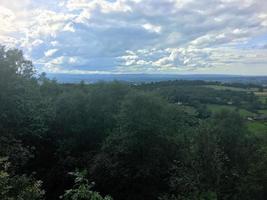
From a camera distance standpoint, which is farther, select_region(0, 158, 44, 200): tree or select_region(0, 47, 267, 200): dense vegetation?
select_region(0, 47, 267, 200): dense vegetation

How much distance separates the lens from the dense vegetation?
27125 millimetres

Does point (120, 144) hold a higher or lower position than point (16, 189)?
lower

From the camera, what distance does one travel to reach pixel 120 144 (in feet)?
130

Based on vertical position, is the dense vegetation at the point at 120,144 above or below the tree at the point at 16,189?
below

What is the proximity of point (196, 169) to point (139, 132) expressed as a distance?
1309 cm

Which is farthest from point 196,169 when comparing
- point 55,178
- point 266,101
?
point 266,101

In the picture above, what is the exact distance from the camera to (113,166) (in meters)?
38.5

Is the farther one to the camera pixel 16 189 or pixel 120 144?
pixel 120 144

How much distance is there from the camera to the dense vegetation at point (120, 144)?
27125 millimetres

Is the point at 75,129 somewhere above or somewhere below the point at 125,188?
above

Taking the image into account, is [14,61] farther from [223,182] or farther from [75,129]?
[223,182]

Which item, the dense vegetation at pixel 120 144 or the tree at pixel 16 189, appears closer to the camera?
the tree at pixel 16 189

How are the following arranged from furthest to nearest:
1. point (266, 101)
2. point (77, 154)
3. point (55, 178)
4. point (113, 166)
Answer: point (266, 101) → point (77, 154) → point (55, 178) → point (113, 166)

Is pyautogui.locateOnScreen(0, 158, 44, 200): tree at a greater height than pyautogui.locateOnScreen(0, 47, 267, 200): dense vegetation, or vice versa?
pyautogui.locateOnScreen(0, 158, 44, 200): tree
